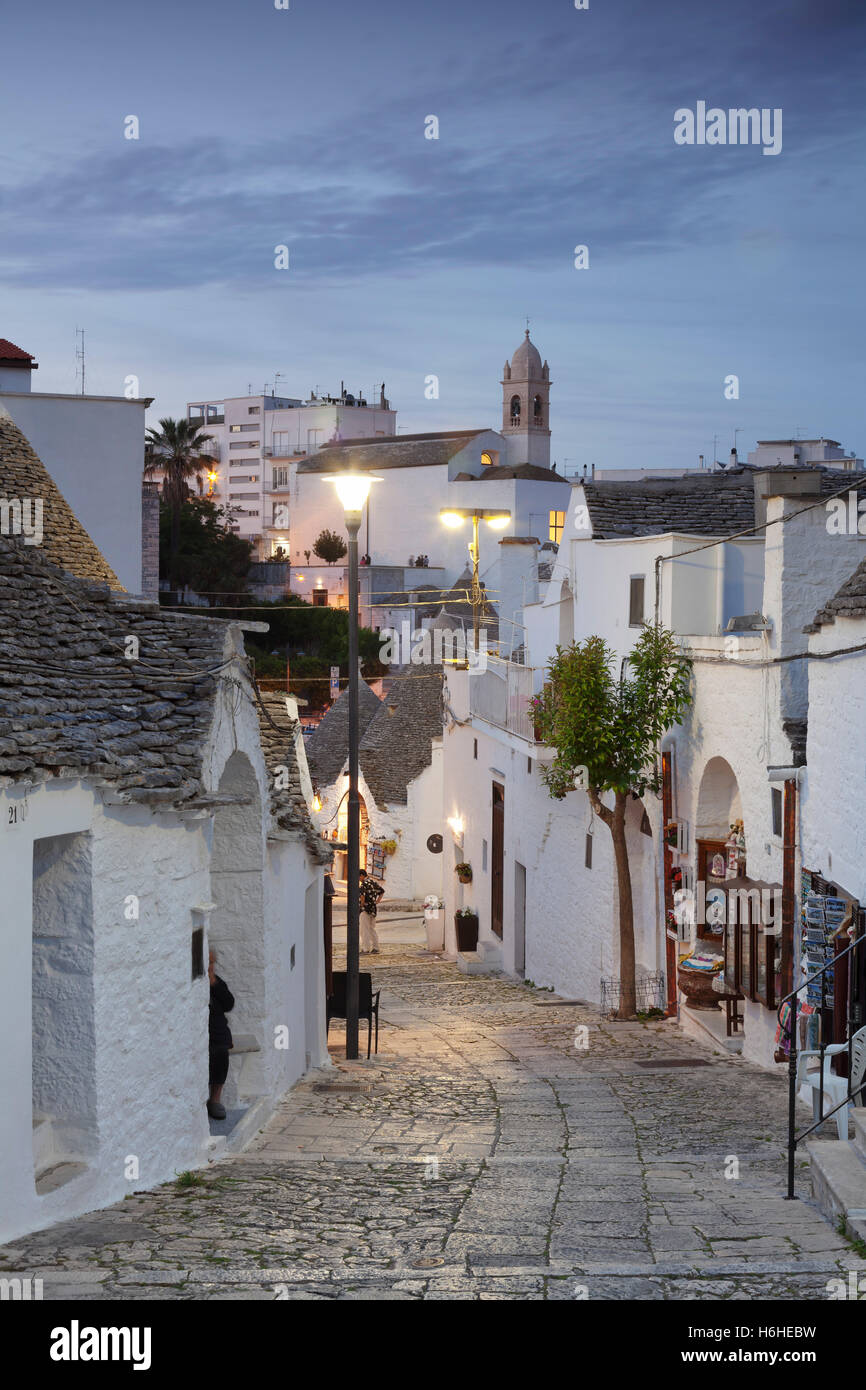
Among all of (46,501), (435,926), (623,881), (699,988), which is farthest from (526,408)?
(699,988)

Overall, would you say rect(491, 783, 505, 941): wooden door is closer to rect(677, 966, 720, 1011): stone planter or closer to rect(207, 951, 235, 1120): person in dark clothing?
rect(677, 966, 720, 1011): stone planter

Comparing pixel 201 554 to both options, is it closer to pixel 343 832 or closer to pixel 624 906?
pixel 343 832

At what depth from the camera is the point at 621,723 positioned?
16.3m

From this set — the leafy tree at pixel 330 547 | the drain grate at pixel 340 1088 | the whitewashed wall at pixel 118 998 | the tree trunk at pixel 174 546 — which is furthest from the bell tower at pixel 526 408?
the whitewashed wall at pixel 118 998

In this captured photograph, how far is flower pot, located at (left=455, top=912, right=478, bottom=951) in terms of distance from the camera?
2812cm

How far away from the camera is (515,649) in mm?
29344

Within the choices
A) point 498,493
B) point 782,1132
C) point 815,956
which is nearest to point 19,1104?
point 782,1132

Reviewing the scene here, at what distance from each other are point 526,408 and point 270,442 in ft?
65.4

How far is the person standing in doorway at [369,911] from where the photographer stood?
27.0 m

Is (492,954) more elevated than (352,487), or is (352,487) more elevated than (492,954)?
(352,487)

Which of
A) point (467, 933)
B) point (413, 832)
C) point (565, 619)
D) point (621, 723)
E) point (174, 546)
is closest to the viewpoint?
point (621, 723)

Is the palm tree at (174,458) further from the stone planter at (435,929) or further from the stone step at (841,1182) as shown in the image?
the stone step at (841,1182)

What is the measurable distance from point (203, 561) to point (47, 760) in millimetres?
63094

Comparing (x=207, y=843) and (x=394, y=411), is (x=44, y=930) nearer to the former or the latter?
(x=207, y=843)
